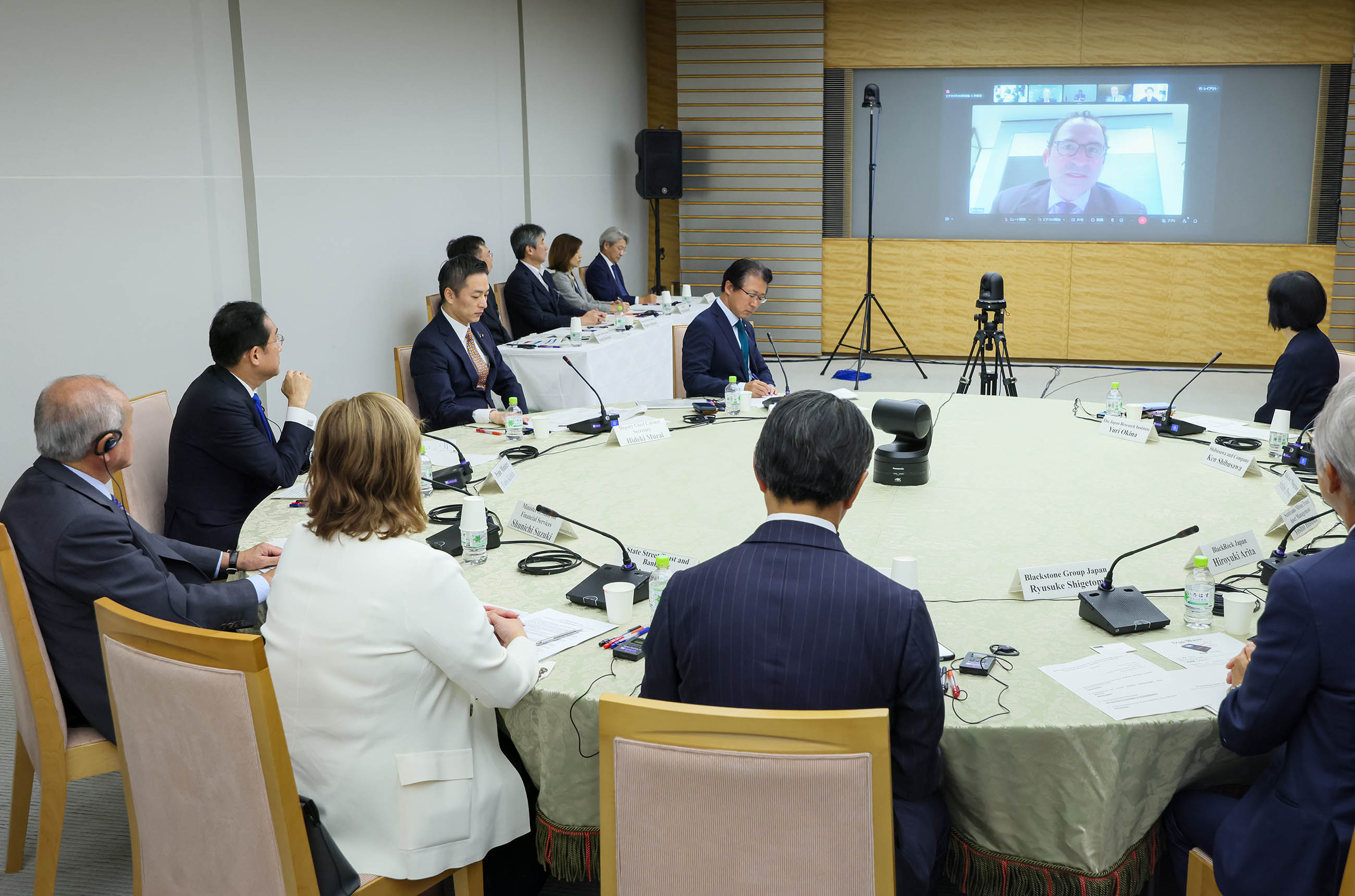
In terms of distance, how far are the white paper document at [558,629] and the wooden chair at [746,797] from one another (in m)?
0.64

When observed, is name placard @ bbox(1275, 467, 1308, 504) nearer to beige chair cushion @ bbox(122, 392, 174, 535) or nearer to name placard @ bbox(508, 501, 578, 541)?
name placard @ bbox(508, 501, 578, 541)

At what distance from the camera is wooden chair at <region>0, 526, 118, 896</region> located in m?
2.03

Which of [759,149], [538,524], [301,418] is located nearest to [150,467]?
[301,418]

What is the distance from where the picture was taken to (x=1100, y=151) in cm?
908

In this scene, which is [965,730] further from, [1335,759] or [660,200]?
[660,200]

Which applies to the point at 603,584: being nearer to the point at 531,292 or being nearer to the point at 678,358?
the point at 678,358

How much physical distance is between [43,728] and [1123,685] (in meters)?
2.06

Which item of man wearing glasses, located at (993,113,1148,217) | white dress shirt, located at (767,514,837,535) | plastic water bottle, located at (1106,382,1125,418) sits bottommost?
plastic water bottle, located at (1106,382,1125,418)

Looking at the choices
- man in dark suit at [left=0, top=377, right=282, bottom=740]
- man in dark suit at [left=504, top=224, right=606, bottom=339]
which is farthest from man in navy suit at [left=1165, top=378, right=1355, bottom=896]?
man in dark suit at [left=504, top=224, right=606, bottom=339]

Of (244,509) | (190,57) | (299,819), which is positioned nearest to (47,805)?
(299,819)

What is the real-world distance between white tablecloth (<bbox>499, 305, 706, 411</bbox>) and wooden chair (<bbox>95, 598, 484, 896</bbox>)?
13.1 ft

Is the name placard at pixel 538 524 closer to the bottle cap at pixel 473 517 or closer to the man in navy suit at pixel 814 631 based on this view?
the bottle cap at pixel 473 517

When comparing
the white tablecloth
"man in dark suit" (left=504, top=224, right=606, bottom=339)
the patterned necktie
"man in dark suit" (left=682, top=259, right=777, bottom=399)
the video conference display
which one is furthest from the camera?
the video conference display

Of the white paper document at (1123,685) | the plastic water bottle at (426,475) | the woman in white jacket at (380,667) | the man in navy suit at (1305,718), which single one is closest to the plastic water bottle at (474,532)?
the plastic water bottle at (426,475)
